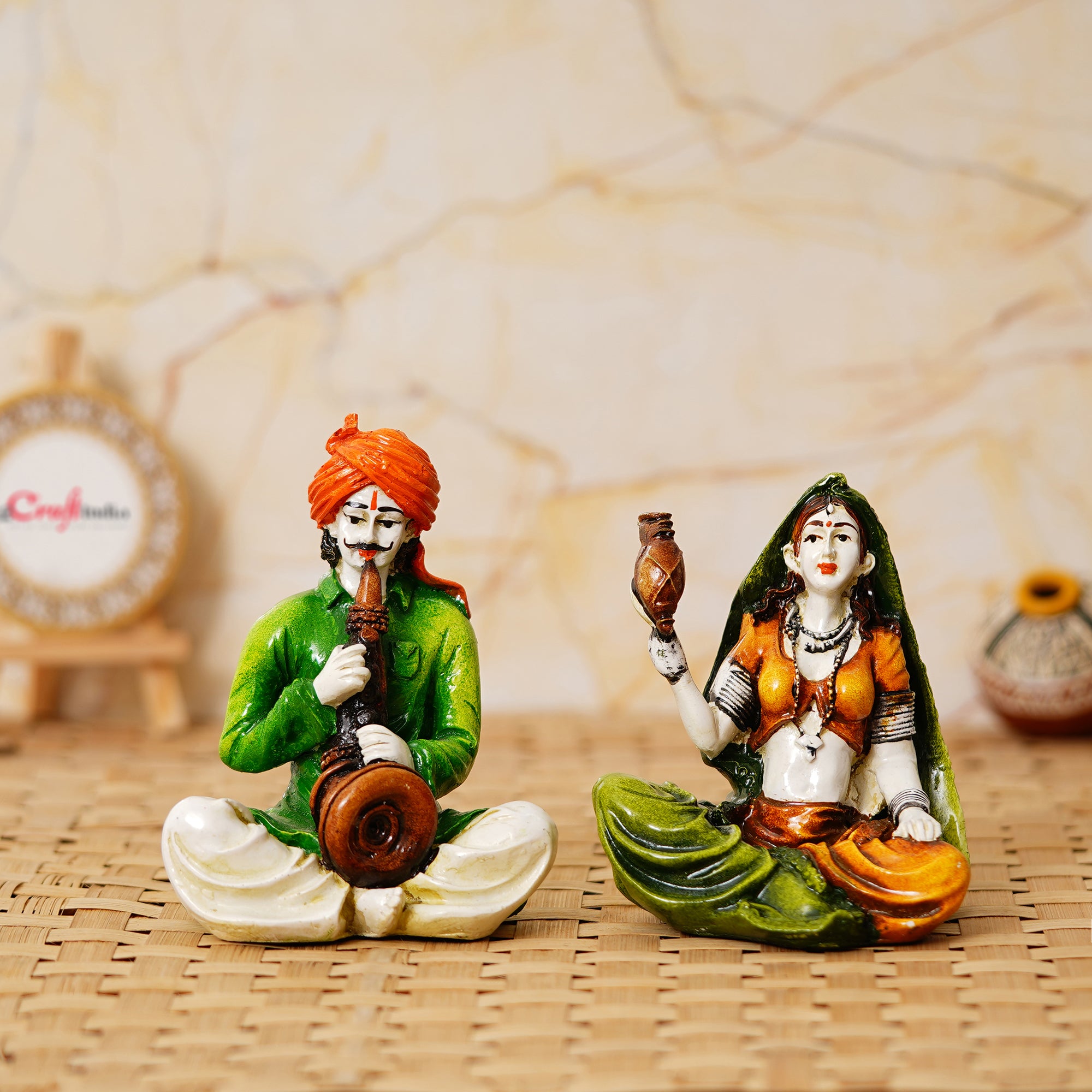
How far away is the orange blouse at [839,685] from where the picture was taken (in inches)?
82.2

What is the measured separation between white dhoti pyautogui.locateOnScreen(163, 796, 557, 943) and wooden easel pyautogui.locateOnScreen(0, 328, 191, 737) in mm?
1549

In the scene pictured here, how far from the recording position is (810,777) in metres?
2.08

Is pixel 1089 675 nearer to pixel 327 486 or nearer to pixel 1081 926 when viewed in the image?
pixel 1081 926

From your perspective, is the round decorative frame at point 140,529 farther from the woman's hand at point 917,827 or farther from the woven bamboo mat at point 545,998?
the woman's hand at point 917,827

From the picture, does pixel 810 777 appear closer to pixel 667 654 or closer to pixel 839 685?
pixel 839 685

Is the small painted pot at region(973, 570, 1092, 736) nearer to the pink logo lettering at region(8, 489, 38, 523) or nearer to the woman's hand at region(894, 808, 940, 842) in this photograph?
the woman's hand at region(894, 808, 940, 842)

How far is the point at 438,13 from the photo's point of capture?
3.55 meters

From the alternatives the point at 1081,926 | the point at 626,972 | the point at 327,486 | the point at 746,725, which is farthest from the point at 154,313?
the point at 1081,926

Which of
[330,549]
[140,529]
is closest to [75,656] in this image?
[140,529]

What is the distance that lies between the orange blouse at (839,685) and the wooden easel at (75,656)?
1.82 metres

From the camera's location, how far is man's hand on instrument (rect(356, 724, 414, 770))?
6.48 ft

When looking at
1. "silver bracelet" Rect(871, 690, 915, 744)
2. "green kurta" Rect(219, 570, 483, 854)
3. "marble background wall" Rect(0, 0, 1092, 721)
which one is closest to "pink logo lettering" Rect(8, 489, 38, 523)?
"marble background wall" Rect(0, 0, 1092, 721)

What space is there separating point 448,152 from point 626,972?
7.73ft

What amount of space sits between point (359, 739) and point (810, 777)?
2.20ft
